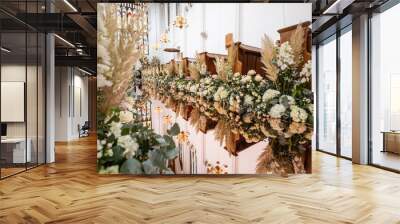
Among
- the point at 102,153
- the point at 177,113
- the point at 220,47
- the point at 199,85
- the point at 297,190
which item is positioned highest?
the point at 220,47

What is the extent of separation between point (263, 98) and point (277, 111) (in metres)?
0.30

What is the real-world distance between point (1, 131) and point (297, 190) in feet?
16.1

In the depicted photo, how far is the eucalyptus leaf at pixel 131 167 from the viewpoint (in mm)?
6004

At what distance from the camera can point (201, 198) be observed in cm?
472

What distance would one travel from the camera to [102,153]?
603cm

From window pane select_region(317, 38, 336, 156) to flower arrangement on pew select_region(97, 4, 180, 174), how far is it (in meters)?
5.39

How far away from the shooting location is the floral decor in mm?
5934

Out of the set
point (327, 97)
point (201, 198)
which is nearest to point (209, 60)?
point (201, 198)

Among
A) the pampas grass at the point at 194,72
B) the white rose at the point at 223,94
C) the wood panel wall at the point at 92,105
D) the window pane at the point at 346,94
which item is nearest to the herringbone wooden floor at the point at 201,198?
the white rose at the point at 223,94

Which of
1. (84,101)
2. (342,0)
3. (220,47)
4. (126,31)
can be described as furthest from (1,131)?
(84,101)

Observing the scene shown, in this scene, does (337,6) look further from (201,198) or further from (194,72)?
(201,198)

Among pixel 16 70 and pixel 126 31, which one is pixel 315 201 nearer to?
pixel 126 31

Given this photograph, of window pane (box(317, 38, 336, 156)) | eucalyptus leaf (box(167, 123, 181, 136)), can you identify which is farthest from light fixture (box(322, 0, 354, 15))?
eucalyptus leaf (box(167, 123, 181, 136))

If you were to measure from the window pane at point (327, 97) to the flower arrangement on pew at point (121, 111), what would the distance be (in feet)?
17.7
